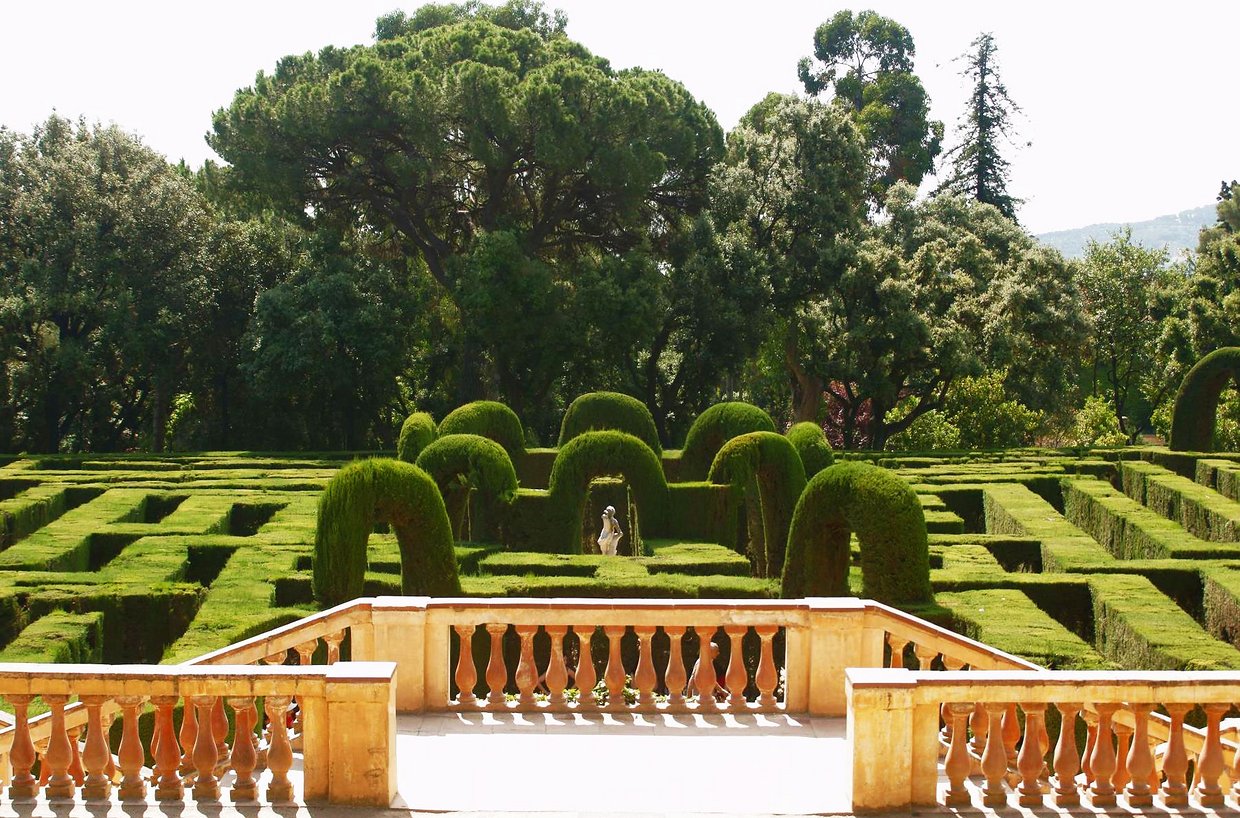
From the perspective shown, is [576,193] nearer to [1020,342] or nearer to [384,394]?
[384,394]

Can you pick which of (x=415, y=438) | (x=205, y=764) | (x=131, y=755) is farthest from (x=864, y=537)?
(x=415, y=438)

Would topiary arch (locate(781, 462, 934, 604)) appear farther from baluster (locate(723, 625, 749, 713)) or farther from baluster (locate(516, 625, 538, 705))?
baluster (locate(516, 625, 538, 705))

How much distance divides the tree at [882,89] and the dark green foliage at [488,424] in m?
40.7

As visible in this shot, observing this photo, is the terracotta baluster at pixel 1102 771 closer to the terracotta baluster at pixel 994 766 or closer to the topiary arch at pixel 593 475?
the terracotta baluster at pixel 994 766

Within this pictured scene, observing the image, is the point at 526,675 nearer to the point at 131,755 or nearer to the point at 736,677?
the point at 736,677

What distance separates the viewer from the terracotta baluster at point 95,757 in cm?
737

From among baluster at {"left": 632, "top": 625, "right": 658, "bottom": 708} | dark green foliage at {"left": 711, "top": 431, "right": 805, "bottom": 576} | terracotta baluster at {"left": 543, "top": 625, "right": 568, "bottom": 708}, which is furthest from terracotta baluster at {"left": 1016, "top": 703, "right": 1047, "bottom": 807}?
dark green foliage at {"left": 711, "top": 431, "right": 805, "bottom": 576}

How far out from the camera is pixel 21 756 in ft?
24.3

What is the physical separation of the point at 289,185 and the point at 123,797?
36.2 metres

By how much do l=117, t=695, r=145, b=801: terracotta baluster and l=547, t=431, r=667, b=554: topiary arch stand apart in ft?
43.9

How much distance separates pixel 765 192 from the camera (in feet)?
145

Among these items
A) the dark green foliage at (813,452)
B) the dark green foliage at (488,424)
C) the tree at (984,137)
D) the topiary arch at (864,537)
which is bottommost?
the topiary arch at (864,537)

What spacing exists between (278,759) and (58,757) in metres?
1.24

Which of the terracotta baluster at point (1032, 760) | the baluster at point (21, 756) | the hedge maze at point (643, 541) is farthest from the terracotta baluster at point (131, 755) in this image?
the terracotta baluster at point (1032, 760)
